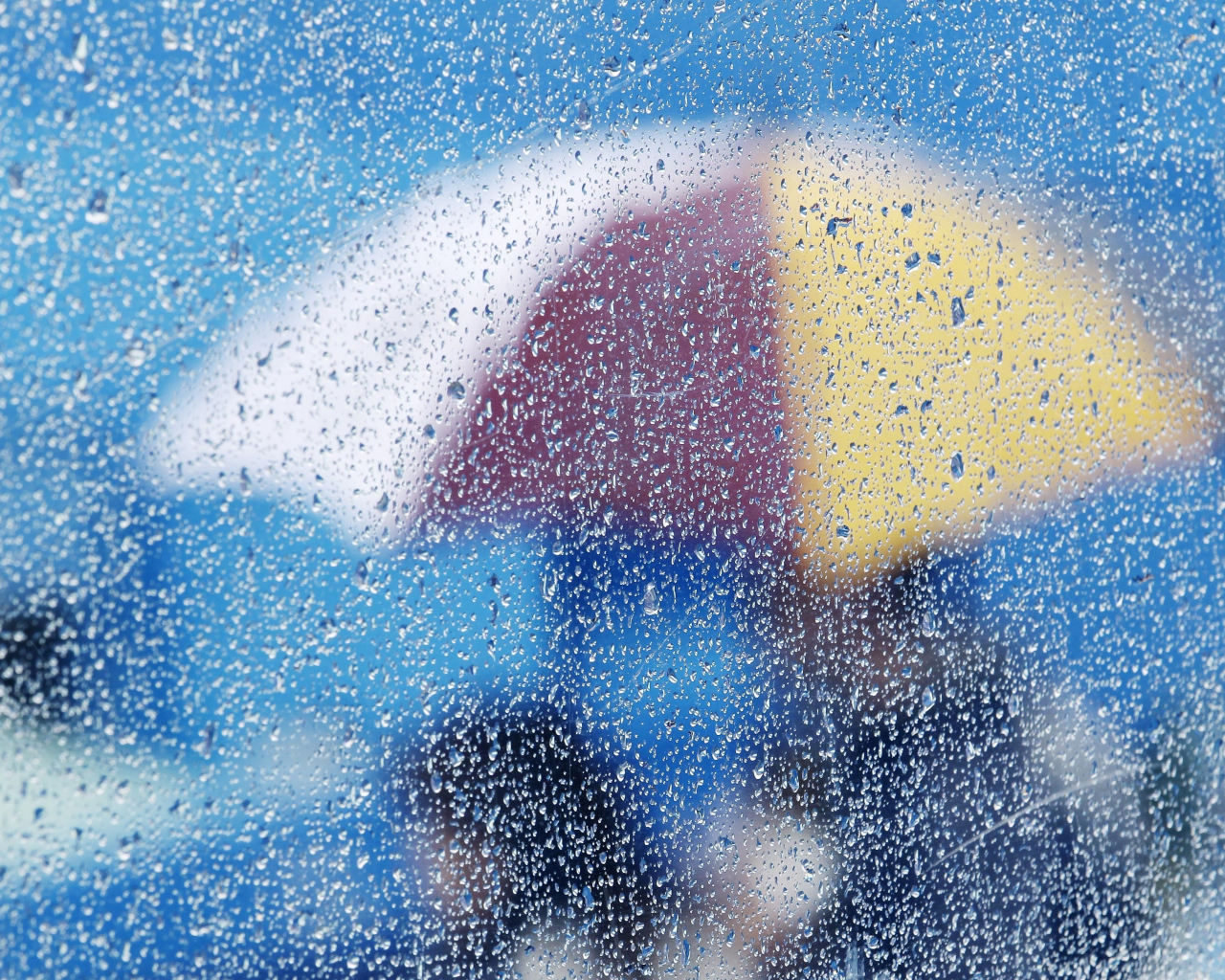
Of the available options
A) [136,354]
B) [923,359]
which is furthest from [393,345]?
[923,359]

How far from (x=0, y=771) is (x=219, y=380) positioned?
24 centimetres

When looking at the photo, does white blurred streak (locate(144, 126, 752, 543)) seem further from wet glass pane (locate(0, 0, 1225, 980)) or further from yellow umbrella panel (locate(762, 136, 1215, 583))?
yellow umbrella panel (locate(762, 136, 1215, 583))

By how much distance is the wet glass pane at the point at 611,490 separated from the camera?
517 mm

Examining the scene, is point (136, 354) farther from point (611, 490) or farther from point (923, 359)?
point (923, 359)

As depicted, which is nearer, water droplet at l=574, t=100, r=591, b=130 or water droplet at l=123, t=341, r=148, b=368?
water droplet at l=123, t=341, r=148, b=368

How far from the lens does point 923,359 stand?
0.79 metres

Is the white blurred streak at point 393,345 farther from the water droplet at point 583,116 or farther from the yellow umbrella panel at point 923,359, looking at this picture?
the yellow umbrella panel at point 923,359

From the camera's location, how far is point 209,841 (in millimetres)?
544

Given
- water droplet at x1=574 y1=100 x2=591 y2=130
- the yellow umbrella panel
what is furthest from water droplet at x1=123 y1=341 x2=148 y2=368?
the yellow umbrella panel

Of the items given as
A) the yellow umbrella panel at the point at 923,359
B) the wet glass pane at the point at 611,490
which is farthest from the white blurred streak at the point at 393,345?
the yellow umbrella panel at the point at 923,359

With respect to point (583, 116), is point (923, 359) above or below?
below

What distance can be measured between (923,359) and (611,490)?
1.06 ft

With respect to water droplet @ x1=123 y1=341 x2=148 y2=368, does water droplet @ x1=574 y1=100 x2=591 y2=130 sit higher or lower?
higher

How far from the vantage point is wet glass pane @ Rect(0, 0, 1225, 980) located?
517 millimetres
